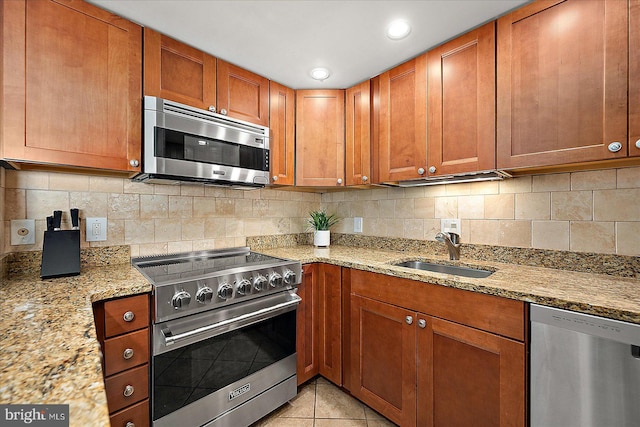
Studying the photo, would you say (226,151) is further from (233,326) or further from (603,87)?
(603,87)

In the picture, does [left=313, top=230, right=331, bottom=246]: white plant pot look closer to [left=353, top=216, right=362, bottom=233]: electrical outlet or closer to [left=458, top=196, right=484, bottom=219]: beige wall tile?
[left=353, top=216, right=362, bottom=233]: electrical outlet

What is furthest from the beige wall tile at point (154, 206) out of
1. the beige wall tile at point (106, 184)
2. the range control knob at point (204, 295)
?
the range control knob at point (204, 295)

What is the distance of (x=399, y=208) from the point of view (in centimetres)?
224

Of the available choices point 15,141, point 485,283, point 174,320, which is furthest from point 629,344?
point 15,141

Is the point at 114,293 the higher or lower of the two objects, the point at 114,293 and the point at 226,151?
the lower

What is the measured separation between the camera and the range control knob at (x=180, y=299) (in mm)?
1284

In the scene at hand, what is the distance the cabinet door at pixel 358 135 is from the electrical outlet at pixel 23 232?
1.88m

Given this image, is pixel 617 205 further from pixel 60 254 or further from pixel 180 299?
pixel 60 254

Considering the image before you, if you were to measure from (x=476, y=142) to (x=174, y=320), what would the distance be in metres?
1.77

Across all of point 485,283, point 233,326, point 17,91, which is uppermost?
point 17,91

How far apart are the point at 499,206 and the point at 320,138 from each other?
1324 millimetres

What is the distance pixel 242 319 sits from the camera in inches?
59.4

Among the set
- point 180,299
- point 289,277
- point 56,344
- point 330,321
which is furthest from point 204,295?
point 330,321

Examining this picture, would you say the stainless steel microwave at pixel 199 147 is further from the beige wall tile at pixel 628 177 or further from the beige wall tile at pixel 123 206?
the beige wall tile at pixel 628 177
